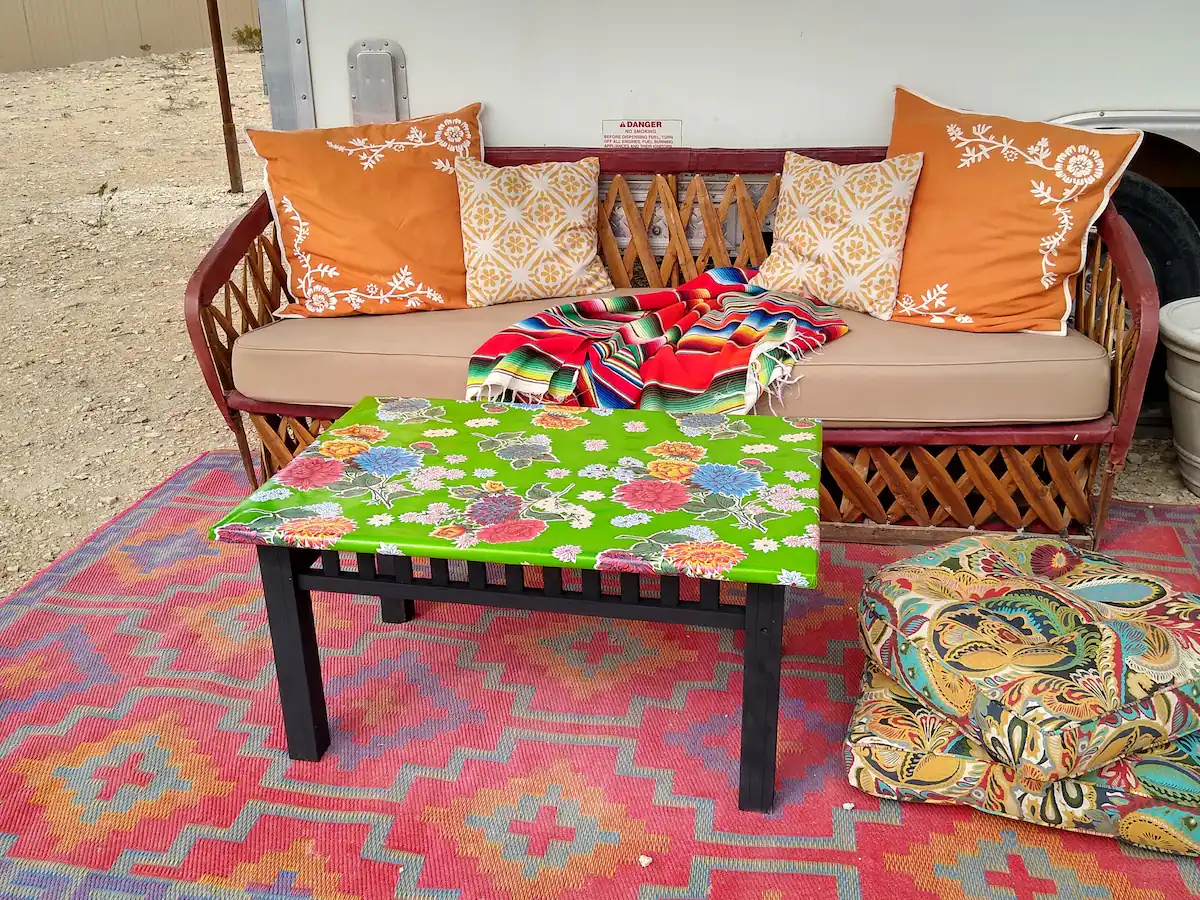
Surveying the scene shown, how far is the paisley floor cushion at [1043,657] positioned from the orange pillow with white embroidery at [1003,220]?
0.84m

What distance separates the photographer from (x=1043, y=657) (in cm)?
160

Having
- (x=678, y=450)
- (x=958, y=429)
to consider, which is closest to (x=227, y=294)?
(x=678, y=450)

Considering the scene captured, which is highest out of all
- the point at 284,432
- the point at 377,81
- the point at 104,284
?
the point at 377,81

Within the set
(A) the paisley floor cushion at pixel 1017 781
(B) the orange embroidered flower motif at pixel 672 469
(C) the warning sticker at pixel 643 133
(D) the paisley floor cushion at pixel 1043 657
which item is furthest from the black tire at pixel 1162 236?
(B) the orange embroidered flower motif at pixel 672 469

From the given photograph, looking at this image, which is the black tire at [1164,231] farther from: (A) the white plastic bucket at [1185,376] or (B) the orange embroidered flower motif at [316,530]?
(B) the orange embroidered flower motif at [316,530]

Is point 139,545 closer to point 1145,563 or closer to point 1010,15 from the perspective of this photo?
point 1145,563

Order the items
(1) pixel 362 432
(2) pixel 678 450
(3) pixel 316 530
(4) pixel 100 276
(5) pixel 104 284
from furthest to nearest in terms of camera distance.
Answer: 1. (4) pixel 100 276
2. (5) pixel 104 284
3. (1) pixel 362 432
4. (2) pixel 678 450
5. (3) pixel 316 530

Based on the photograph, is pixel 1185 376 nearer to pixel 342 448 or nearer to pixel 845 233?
pixel 845 233

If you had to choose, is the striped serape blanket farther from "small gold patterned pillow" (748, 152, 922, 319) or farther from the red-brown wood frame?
the red-brown wood frame

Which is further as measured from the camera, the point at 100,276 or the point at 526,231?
the point at 100,276

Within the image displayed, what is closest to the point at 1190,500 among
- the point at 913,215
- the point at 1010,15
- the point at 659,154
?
the point at 913,215

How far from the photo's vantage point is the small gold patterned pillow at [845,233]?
2590 millimetres

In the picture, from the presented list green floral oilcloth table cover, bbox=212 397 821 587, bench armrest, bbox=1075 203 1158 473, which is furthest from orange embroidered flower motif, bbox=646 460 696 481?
bench armrest, bbox=1075 203 1158 473

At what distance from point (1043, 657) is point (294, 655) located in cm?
122
